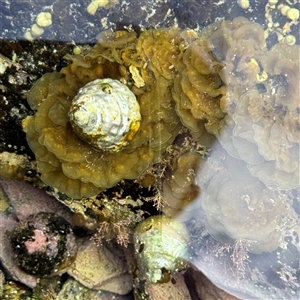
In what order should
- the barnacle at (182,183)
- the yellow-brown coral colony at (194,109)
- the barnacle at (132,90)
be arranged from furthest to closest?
the barnacle at (182,183) → the barnacle at (132,90) → the yellow-brown coral colony at (194,109)

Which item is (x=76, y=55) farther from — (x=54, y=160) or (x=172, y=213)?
(x=172, y=213)

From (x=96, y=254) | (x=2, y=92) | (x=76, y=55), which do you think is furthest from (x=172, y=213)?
(x=2, y=92)

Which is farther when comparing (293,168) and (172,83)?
(172,83)

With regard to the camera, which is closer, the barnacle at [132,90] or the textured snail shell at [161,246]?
the barnacle at [132,90]

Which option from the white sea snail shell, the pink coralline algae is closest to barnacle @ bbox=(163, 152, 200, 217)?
the white sea snail shell

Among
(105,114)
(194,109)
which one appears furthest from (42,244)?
(194,109)

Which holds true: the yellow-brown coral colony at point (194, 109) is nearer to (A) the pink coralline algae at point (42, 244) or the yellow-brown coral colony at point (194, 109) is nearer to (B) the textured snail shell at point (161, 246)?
(B) the textured snail shell at point (161, 246)

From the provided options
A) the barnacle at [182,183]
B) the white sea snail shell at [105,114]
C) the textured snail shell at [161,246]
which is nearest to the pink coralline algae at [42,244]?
the textured snail shell at [161,246]
